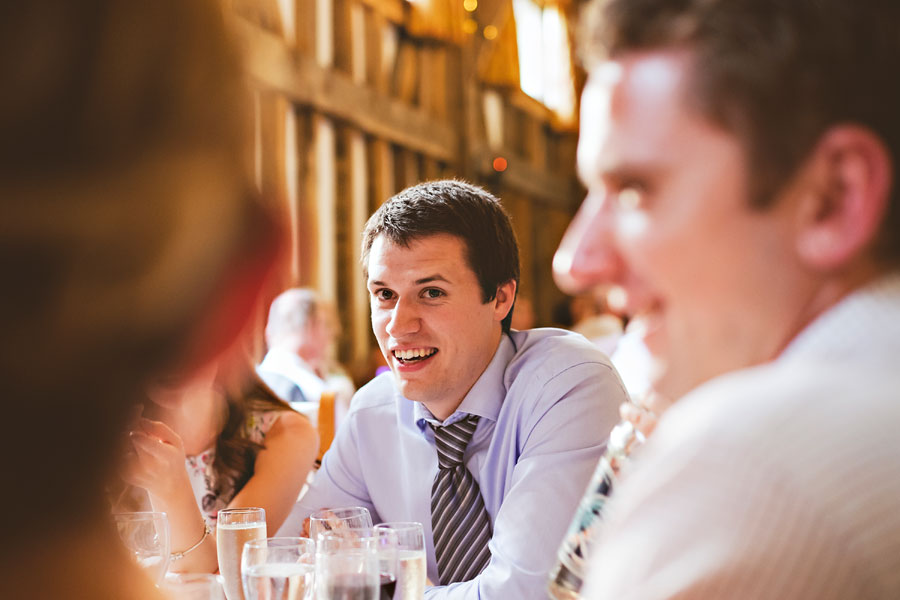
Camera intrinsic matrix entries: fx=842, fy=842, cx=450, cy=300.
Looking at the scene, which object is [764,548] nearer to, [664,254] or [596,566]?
[596,566]

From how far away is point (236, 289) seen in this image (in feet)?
1.59

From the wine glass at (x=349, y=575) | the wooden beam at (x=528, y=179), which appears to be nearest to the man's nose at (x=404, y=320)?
the wine glass at (x=349, y=575)

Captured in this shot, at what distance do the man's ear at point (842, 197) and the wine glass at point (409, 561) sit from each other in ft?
2.78

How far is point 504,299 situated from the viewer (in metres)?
2.35

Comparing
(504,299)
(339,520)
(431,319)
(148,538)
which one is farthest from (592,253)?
(504,299)

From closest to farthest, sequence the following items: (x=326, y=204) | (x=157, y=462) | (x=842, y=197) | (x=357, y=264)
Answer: (x=842, y=197)
(x=157, y=462)
(x=326, y=204)
(x=357, y=264)

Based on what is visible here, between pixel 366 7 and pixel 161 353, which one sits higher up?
pixel 366 7

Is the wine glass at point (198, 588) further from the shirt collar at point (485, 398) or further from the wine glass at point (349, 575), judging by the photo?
the shirt collar at point (485, 398)

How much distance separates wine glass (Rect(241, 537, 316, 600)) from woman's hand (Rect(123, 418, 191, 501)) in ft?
1.73

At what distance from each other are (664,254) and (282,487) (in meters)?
1.85

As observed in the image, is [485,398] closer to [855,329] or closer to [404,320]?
[404,320]

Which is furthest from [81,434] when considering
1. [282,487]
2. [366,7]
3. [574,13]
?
[574,13]

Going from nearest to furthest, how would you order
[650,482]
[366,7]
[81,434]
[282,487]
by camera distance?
1. [81,434]
2. [650,482]
3. [282,487]
4. [366,7]

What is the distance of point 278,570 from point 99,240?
0.95m
